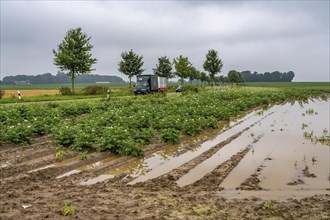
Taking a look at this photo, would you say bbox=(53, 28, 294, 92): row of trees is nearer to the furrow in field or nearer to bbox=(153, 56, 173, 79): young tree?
bbox=(153, 56, 173, 79): young tree

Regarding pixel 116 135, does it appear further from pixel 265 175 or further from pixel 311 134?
pixel 311 134

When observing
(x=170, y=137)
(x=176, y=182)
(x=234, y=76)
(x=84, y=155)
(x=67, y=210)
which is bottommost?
(x=176, y=182)

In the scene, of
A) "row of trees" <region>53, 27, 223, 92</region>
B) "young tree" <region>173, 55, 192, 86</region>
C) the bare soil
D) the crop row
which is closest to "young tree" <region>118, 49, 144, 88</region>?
"row of trees" <region>53, 27, 223, 92</region>

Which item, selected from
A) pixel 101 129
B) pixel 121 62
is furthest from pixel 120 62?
pixel 101 129

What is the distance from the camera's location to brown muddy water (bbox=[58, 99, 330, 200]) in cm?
830

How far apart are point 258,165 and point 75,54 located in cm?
3465

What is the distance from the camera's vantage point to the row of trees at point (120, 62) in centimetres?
4116

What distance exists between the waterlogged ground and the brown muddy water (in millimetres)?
27

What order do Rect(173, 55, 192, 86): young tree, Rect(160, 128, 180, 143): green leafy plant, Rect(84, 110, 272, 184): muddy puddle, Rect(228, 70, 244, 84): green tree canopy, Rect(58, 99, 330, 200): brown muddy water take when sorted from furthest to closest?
1. Rect(228, 70, 244, 84): green tree canopy
2. Rect(173, 55, 192, 86): young tree
3. Rect(160, 128, 180, 143): green leafy plant
4. Rect(84, 110, 272, 184): muddy puddle
5. Rect(58, 99, 330, 200): brown muddy water

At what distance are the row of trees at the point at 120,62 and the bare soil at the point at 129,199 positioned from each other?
3243 cm

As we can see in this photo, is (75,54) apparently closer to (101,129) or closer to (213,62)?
(101,129)

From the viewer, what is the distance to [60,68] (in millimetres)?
41656

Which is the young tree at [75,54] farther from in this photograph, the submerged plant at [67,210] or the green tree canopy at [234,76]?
the green tree canopy at [234,76]

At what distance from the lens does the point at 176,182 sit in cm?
882
